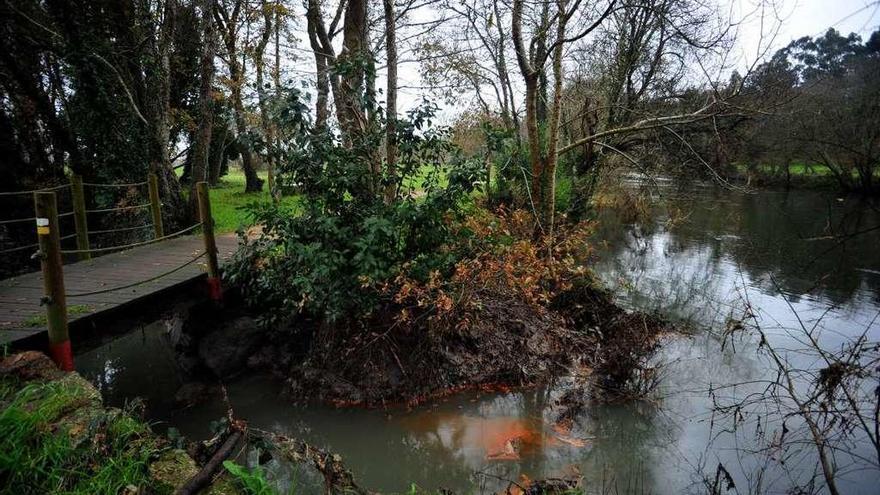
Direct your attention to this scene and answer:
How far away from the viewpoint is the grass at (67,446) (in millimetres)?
2521

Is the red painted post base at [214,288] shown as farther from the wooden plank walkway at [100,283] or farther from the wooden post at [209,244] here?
the wooden plank walkway at [100,283]

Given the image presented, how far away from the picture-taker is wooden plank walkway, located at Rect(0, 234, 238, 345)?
4500 millimetres

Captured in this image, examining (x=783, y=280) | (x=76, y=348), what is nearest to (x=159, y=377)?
(x=76, y=348)

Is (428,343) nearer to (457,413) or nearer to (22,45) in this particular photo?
(457,413)

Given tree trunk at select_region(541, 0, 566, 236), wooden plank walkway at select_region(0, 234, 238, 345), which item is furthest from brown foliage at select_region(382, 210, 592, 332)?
wooden plank walkway at select_region(0, 234, 238, 345)

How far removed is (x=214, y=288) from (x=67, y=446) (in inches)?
153

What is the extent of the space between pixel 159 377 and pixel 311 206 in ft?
12.8

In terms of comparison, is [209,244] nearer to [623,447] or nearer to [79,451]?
[79,451]

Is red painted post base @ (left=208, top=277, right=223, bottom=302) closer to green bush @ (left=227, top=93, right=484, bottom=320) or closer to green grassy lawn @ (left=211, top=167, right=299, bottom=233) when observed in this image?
green bush @ (left=227, top=93, right=484, bottom=320)

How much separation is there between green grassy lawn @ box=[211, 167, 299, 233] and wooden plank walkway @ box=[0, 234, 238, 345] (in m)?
1.45

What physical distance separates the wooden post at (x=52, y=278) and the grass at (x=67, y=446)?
→ 3.31ft

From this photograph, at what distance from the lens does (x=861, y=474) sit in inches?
183

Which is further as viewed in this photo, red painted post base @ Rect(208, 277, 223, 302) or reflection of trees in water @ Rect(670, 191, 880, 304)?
reflection of trees in water @ Rect(670, 191, 880, 304)

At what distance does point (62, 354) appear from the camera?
425 centimetres
